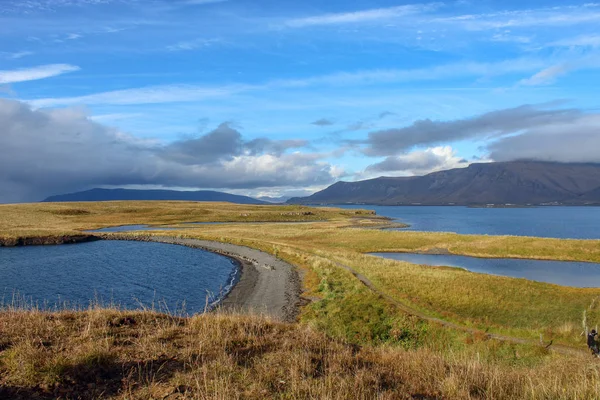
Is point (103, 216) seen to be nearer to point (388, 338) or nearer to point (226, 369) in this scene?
point (388, 338)

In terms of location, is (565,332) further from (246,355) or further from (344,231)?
(344,231)

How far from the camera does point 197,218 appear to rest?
560 feet

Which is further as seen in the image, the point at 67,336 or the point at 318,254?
the point at 318,254

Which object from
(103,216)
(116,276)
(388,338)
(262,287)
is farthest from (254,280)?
(103,216)

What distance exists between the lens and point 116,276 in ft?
173

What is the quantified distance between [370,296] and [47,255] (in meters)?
62.2

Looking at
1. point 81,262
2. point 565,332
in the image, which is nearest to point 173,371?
point 565,332

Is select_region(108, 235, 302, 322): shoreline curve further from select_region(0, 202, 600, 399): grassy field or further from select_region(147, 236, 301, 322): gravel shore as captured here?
select_region(0, 202, 600, 399): grassy field

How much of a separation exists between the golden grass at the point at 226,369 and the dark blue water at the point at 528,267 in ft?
169

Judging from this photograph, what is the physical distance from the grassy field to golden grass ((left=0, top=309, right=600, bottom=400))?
0.15ft

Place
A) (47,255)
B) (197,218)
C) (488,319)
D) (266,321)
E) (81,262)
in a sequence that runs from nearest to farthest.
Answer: (266,321)
(488,319)
(81,262)
(47,255)
(197,218)

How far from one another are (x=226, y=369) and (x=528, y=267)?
68194mm

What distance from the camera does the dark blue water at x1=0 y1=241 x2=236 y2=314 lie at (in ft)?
130

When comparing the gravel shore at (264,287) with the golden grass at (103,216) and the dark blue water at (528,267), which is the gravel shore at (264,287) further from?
the golden grass at (103,216)
